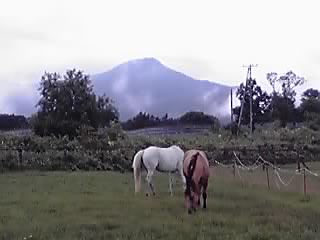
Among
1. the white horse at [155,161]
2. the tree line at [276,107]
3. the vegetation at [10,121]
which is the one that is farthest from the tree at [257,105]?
the white horse at [155,161]

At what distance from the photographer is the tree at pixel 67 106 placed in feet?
185

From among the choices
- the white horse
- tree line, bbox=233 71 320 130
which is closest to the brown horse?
the white horse

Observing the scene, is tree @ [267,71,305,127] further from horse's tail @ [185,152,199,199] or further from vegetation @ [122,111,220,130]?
horse's tail @ [185,152,199,199]

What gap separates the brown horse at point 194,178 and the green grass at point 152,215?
12.3 inches

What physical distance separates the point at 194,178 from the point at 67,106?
45267 mm

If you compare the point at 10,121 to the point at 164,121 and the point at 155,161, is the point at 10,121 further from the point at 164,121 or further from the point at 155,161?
the point at 155,161

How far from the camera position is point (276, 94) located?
106062mm

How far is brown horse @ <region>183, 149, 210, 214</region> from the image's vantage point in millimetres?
13977

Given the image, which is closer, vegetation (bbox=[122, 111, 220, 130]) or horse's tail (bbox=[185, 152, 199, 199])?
horse's tail (bbox=[185, 152, 199, 199])

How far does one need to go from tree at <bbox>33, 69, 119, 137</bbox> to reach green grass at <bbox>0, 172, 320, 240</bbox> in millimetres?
37263

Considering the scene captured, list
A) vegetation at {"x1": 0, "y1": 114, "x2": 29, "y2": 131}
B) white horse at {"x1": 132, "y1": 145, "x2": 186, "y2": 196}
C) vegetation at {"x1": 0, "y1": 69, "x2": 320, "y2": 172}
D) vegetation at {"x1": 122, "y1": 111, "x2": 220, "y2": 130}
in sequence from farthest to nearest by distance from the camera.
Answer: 1. vegetation at {"x1": 122, "y1": 111, "x2": 220, "y2": 130}
2. vegetation at {"x1": 0, "y1": 114, "x2": 29, "y2": 131}
3. vegetation at {"x1": 0, "y1": 69, "x2": 320, "y2": 172}
4. white horse at {"x1": 132, "y1": 145, "x2": 186, "y2": 196}

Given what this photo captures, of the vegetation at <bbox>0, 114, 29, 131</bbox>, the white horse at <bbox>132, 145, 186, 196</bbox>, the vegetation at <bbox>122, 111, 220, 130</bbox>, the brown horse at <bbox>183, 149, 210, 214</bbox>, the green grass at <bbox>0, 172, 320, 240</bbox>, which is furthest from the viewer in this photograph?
the vegetation at <bbox>122, 111, 220, 130</bbox>

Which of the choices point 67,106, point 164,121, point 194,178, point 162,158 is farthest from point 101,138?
point 164,121

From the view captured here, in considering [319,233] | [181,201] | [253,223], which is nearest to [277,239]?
[319,233]
